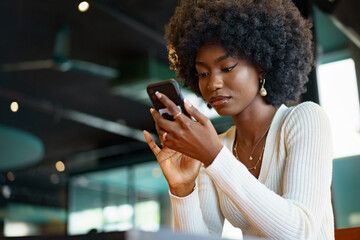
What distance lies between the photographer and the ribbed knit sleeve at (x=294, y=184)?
124 cm

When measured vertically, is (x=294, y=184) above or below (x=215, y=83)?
below

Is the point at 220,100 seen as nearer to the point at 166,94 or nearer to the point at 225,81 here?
the point at 225,81

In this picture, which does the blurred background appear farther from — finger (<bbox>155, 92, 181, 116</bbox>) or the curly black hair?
finger (<bbox>155, 92, 181, 116</bbox>)

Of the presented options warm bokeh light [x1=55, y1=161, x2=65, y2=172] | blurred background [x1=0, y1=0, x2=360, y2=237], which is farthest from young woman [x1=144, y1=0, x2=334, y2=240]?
warm bokeh light [x1=55, y1=161, x2=65, y2=172]

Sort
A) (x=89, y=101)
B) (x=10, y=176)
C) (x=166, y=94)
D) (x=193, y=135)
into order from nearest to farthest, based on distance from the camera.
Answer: (x=193, y=135), (x=166, y=94), (x=10, y=176), (x=89, y=101)

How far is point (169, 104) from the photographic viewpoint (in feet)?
4.15

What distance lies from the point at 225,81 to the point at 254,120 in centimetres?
25

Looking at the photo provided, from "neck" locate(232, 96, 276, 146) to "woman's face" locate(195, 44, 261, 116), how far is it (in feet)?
0.23

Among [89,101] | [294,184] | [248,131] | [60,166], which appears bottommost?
[294,184]

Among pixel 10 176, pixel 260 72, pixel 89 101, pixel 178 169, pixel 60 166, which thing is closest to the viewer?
pixel 178 169

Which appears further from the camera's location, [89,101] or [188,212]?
[89,101]

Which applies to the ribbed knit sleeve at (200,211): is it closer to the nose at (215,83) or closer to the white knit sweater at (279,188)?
the white knit sweater at (279,188)

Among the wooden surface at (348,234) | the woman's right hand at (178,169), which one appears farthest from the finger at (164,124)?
the wooden surface at (348,234)

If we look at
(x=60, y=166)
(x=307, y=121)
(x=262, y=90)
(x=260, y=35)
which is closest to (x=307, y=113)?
(x=307, y=121)
